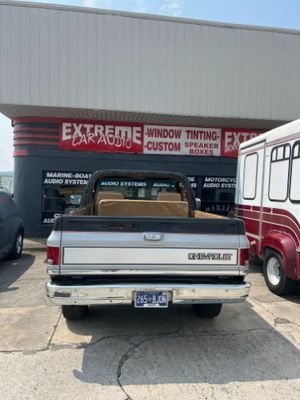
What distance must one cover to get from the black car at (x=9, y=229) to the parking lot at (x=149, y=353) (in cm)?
221

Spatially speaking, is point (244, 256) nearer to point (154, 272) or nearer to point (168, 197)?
point (154, 272)

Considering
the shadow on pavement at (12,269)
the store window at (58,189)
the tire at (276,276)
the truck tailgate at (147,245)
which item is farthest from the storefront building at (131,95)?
the truck tailgate at (147,245)

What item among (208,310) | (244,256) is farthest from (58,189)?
(244,256)

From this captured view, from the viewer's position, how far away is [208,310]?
5.21 metres

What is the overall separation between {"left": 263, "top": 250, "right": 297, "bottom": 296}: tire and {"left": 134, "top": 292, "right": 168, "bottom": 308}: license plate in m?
2.98

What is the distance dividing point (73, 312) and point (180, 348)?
1.47 meters

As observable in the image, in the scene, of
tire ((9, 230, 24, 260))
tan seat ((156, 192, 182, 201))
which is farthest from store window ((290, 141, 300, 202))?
tire ((9, 230, 24, 260))

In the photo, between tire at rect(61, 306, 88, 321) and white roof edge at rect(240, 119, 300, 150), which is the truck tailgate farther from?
white roof edge at rect(240, 119, 300, 150)

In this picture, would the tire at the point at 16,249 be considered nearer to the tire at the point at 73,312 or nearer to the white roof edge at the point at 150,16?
the tire at the point at 73,312

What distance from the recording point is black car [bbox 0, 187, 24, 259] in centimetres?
803

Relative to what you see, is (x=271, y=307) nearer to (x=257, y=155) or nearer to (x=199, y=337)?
(x=199, y=337)

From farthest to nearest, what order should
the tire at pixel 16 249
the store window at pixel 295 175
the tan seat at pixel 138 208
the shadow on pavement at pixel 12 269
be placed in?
the tire at pixel 16 249
the shadow on pavement at pixel 12 269
the store window at pixel 295 175
the tan seat at pixel 138 208

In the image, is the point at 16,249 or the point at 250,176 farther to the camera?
the point at 16,249

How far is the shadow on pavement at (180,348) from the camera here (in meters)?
3.74
